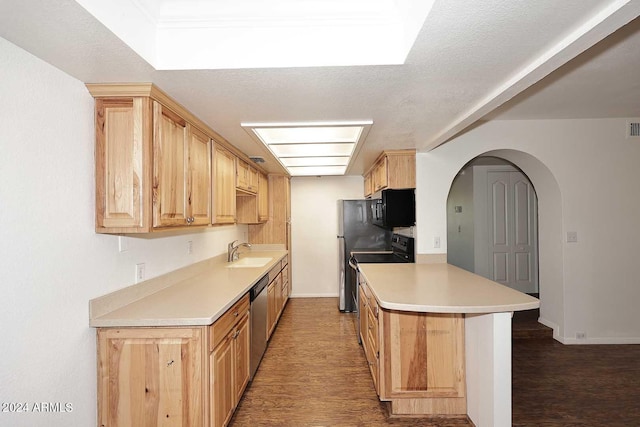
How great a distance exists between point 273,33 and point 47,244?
1421 millimetres

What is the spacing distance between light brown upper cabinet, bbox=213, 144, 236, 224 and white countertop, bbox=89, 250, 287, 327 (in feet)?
1.74

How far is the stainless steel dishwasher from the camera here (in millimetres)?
2621

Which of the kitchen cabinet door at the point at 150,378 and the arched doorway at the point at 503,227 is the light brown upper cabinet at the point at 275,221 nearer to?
the arched doorway at the point at 503,227

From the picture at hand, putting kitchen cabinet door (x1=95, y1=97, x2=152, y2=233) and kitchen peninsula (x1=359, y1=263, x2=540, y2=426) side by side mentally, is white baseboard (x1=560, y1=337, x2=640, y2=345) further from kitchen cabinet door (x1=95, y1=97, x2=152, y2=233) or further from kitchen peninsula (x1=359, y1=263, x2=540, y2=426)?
kitchen cabinet door (x1=95, y1=97, x2=152, y2=233)

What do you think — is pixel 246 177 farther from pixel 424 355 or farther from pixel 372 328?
pixel 424 355

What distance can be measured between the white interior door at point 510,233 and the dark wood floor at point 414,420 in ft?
6.70

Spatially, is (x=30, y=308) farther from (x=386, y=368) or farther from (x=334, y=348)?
(x=334, y=348)

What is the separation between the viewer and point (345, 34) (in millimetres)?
1449

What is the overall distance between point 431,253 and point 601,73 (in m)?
1.96

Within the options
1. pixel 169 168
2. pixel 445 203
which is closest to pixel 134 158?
pixel 169 168

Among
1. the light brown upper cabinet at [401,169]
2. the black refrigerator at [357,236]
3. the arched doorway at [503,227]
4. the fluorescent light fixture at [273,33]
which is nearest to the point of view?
the fluorescent light fixture at [273,33]

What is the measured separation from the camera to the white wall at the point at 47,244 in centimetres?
126

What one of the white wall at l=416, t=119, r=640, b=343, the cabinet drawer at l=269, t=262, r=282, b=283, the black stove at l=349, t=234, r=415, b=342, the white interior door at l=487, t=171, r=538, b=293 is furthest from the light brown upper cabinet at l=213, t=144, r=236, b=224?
the white interior door at l=487, t=171, r=538, b=293

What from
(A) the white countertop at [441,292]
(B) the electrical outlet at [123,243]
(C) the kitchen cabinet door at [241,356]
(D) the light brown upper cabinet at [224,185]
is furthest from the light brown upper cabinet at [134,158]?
(A) the white countertop at [441,292]
